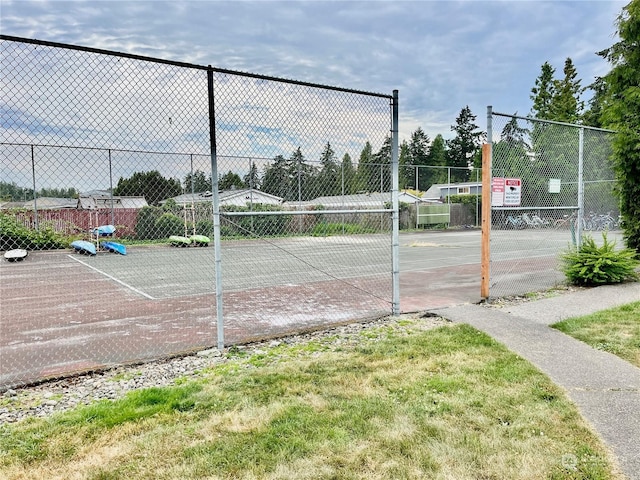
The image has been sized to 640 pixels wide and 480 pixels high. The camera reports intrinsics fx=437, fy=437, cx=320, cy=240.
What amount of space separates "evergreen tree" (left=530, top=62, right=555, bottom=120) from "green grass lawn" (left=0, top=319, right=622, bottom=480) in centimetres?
4420

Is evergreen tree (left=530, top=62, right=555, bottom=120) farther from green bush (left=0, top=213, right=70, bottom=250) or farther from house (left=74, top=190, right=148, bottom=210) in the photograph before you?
house (left=74, top=190, right=148, bottom=210)

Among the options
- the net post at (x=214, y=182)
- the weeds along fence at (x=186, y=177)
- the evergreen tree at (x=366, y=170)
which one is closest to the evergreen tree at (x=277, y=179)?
the weeds along fence at (x=186, y=177)

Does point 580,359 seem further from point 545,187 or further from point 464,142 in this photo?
point 464,142

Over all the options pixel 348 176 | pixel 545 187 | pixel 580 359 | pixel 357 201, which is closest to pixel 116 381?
pixel 348 176

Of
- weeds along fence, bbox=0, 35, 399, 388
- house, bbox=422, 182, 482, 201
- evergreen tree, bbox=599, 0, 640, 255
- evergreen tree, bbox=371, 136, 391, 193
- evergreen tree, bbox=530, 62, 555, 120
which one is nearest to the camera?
weeds along fence, bbox=0, 35, 399, 388

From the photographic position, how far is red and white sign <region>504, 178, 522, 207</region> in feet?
22.7

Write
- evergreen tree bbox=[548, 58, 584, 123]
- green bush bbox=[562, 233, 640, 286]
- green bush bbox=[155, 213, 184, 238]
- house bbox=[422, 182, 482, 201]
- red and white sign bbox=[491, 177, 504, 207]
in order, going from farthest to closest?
evergreen tree bbox=[548, 58, 584, 123], house bbox=[422, 182, 482, 201], green bush bbox=[155, 213, 184, 238], green bush bbox=[562, 233, 640, 286], red and white sign bbox=[491, 177, 504, 207]

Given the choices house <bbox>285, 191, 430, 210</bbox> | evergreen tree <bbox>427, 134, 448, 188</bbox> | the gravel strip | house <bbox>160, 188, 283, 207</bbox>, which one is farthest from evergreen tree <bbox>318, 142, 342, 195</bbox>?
evergreen tree <bbox>427, 134, 448, 188</bbox>

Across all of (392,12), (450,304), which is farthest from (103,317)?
(392,12)

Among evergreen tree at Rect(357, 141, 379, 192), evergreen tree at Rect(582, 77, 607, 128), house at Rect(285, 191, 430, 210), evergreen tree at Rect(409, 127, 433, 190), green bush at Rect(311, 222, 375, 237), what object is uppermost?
evergreen tree at Rect(409, 127, 433, 190)

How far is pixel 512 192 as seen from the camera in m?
7.00

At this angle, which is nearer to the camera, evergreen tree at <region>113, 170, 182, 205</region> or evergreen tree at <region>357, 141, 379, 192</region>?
evergreen tree at <region>113, 170, 182, 205</region>

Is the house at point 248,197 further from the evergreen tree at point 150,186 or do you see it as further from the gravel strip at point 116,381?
the gravel strip at point 116,381

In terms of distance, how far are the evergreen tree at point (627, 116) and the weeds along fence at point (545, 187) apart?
0.34 m
